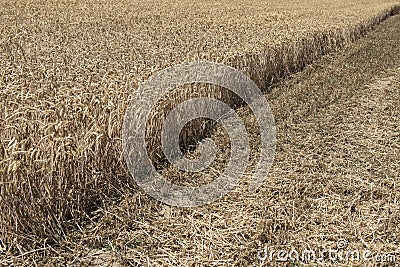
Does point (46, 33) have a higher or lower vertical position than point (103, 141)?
higher

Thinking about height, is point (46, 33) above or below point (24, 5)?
below

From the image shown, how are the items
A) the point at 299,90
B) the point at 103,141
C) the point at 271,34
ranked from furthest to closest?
the point at 271,34 → the point at 299,90 → the point at 103,141

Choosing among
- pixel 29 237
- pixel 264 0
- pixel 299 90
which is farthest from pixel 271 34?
pixel 264 0

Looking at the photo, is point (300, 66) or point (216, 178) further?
point (300, 66)

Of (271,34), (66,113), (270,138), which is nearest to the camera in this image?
(66,113)

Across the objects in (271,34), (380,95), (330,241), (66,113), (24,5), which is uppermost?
(24,5)

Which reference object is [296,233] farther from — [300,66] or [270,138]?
[300,66]

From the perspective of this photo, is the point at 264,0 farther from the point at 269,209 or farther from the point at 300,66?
the point at 269,209

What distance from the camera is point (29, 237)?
3580 millimetres

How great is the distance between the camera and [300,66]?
10.3m

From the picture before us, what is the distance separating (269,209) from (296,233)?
1.45 feet

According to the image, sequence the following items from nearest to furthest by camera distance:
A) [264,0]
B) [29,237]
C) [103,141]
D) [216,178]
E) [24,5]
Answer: [29,237] < [103,141] < [216,178] < [24,5] < [264,0]

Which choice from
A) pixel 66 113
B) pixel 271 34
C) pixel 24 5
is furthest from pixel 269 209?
pixel 24 5

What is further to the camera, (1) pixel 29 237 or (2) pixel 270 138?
(2) pixel 270 138
